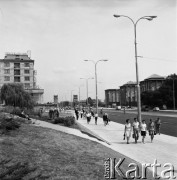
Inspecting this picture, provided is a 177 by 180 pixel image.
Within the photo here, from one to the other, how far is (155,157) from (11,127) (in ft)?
19.0

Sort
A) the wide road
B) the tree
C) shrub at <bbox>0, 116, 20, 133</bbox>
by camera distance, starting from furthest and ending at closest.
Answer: the tree < the wide road < shrub at <bbox>0, 116, 20, 133</bbox>

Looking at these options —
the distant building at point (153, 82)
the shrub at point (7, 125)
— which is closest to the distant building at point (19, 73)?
the distant building at point (153, 82)

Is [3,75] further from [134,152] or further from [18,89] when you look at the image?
[134,152]

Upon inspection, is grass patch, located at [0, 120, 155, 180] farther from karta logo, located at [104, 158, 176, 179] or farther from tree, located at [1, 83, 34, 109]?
tree, located at [1, 83, 34, 109]

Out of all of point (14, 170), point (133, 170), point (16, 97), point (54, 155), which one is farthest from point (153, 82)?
point (14, 170)

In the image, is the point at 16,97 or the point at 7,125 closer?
the point at 7,125

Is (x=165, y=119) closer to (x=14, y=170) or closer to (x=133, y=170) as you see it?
(x=133, y=170)

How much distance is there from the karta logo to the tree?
41372 millimetres

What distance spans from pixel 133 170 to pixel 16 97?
43.8 meters

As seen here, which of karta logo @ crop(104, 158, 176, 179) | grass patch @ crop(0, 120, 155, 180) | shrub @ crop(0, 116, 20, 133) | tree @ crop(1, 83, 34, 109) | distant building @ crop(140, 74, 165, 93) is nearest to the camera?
grass patch @ crop(0, 120, 155, 180)

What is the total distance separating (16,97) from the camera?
2012 inches

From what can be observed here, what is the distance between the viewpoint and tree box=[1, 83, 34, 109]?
50.8 m

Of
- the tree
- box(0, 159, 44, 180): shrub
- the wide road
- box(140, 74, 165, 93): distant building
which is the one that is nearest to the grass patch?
box(0, 159, 44, 180): shrub

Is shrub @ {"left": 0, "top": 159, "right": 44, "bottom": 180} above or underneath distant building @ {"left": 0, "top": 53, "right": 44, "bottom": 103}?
underneath
